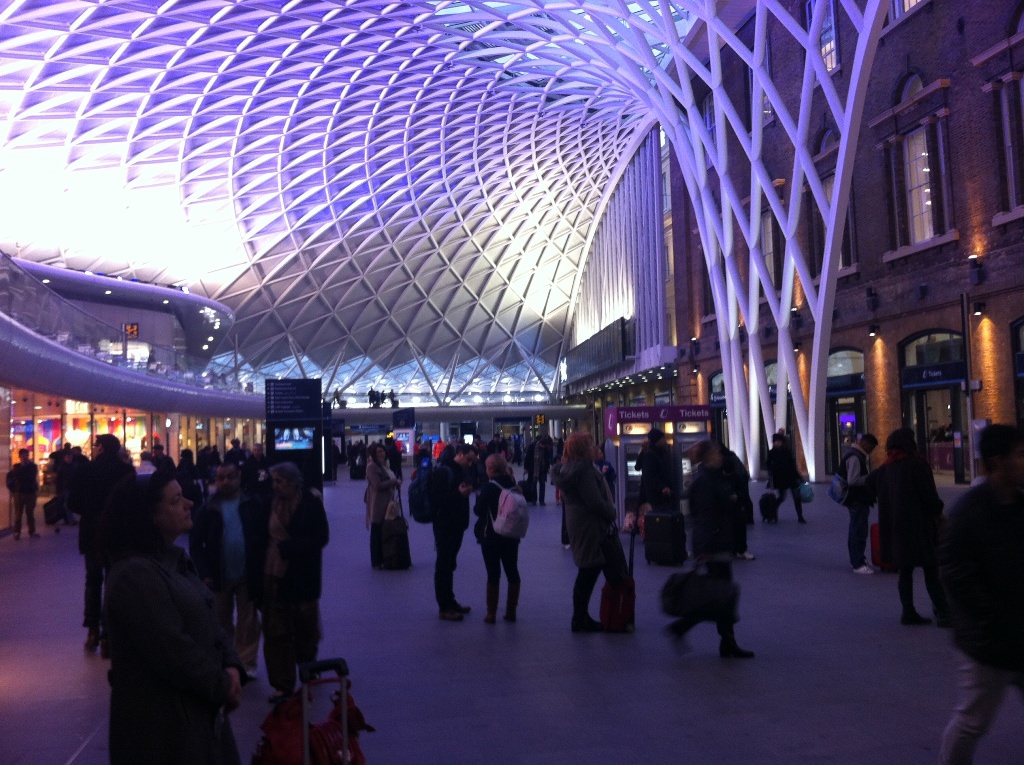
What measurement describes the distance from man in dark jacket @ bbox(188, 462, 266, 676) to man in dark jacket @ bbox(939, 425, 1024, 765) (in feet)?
15.0

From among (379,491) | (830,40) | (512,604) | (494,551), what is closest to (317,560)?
(494,551)

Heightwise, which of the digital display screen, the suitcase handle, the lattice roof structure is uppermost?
the lattice roof structure

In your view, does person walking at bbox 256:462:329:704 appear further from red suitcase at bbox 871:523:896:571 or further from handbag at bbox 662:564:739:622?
red suitcase at bbox 871:523:896:571

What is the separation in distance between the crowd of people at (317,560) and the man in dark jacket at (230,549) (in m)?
0.01

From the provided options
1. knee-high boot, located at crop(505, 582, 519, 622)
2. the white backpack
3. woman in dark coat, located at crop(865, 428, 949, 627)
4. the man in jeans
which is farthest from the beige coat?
woman in dark coat, located at crop(865, 428, 949, 627)

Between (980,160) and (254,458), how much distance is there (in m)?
16.8

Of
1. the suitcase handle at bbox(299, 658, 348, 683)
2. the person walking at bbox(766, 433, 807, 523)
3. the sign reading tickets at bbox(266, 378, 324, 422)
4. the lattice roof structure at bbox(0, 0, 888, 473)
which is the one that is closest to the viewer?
the suitcase handle at bbox(299, 658, 348, 683)

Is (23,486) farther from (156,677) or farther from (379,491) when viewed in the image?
(156,677)

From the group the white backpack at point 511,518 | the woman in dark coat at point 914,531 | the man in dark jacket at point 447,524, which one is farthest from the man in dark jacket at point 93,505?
the woman in dark coat at point 914,531

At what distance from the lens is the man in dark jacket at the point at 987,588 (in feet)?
13.0

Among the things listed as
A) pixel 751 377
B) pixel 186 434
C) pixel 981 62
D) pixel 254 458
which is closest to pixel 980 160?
pixel 981 62

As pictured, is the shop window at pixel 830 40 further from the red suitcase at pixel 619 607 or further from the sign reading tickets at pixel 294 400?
the red suitcase at pixel 619 607

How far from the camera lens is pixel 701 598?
7188 millimetres

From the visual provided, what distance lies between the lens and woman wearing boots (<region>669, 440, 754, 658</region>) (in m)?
7.31
